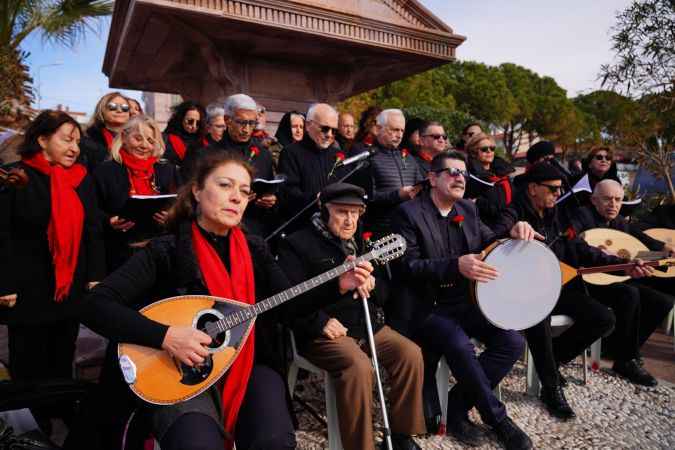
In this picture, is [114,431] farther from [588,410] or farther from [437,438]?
[588,410]

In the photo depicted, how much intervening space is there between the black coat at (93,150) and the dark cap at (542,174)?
140 inches

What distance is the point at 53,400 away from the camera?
2.51 metres

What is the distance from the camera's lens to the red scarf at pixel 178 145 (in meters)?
4.57

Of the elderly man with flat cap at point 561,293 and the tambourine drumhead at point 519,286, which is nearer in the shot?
the tambourine drumhead at point 519,286

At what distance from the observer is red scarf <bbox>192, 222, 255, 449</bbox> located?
2186mm

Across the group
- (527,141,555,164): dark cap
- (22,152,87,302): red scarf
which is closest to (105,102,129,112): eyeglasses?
(22,152,87,302): red scarf

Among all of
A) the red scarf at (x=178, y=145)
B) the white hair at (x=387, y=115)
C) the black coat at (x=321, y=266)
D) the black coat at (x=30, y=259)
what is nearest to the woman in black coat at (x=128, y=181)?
the black coat at (x=30, y=259)

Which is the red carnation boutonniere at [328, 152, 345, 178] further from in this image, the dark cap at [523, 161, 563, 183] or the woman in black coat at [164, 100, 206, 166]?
the dark cap at [523, 161, 563, 183]

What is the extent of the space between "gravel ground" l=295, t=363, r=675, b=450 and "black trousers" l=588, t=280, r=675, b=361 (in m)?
0.31

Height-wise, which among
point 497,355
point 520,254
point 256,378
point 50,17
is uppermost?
point 50,17

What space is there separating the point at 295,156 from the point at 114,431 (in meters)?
2.90

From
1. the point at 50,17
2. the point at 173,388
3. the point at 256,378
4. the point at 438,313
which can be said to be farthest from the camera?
the point at 50,17

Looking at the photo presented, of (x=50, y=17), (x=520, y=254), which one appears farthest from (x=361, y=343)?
(x=50, y=17)

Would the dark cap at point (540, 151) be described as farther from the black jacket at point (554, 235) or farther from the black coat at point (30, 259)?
the black coat at point (30, 259)
